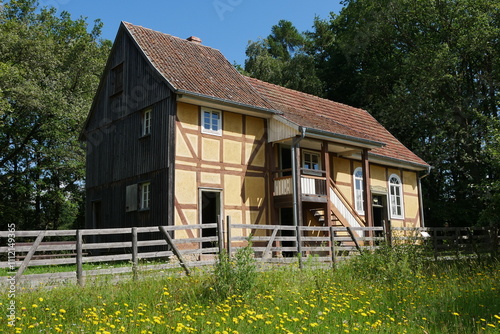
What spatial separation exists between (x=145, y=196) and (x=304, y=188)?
17.5ft

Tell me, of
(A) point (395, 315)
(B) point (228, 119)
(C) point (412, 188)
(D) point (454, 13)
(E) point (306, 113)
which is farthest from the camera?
(D) point (454, 13)

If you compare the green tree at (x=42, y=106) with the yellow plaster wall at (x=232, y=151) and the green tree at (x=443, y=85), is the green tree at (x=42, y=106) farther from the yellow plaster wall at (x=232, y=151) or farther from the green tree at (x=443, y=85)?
the green tree at (x=443, y=85)

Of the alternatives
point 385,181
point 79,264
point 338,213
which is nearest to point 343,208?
point 338,213

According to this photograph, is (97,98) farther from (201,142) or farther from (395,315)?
(395,315)

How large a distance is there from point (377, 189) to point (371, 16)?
51.3 feet

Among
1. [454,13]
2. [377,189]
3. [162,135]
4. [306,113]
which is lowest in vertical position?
[377,189]

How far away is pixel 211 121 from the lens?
1666 centimetres

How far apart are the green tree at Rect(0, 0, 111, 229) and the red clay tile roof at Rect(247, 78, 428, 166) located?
11.1 metres

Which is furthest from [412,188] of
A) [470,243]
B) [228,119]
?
[228,119]

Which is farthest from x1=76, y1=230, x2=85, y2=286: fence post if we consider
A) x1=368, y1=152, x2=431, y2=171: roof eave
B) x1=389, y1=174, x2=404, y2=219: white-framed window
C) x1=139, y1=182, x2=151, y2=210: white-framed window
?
x1=389, y1=174, x2=404, y2=219: white-framed window

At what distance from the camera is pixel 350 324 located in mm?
6984

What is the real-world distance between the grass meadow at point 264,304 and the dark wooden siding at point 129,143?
19.7 ft

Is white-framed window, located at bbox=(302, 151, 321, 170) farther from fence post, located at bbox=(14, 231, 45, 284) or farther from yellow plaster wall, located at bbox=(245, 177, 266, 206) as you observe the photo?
fence post, located at bbox=(14, 231, 45, 284)

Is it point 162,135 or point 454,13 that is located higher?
point 454,13
